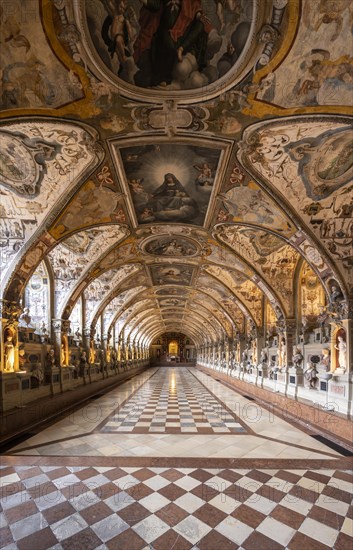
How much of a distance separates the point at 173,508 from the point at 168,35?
24.1 ft

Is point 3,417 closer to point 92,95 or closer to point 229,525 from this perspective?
point 229,525

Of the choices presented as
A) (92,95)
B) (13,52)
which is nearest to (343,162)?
Answer: (92,95)

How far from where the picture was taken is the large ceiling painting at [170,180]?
285 inches

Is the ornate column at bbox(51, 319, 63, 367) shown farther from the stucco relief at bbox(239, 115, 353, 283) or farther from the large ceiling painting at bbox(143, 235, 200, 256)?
the stucco relief at bbox(239, 115, 353, 283)

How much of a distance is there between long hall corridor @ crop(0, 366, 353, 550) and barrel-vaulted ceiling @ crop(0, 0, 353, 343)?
206 inches

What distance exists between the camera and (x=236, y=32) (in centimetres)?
430

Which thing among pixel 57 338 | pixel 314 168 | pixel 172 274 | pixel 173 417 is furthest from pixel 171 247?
pixel 314 168

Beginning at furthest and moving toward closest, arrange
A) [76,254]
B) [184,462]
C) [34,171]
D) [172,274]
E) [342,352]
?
[172,274]
[76,254]
[342,352]
[34,171]
[184,462]

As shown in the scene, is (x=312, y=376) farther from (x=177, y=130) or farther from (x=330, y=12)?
(x=330, y=12)

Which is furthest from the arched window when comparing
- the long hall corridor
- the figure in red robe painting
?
the figure in red robe painting

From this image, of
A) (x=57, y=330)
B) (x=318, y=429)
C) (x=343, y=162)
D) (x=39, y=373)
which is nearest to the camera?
(x=343, y=162)

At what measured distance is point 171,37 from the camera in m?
4.41

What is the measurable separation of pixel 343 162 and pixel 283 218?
2.45 meters

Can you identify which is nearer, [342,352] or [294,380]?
[342,352]
